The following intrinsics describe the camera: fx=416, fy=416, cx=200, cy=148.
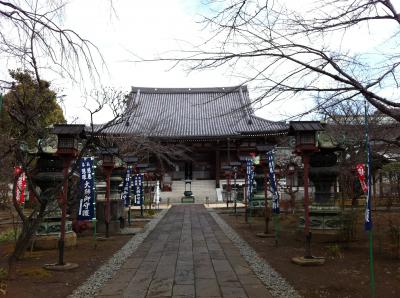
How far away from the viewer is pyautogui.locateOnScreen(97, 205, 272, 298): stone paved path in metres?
6.03

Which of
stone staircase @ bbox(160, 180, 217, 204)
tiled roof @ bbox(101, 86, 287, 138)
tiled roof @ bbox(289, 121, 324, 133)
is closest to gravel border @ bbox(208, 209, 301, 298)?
tiled roof @ bbox(289, 121, 324, 133)

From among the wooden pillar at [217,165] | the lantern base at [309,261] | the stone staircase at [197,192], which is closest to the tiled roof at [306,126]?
the lantern base at [309,261]

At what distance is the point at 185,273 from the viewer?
7273 millimetres

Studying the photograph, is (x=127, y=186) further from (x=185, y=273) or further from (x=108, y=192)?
(x=185, y=273)

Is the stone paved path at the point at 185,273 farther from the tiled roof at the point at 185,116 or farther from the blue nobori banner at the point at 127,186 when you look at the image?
the tiled roof at the point at 185,116

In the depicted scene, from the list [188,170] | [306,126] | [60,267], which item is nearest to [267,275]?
[306,126]

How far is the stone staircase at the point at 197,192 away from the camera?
35419 mm

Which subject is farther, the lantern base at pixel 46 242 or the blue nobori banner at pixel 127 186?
the blue nobori banner at pixel 127 186

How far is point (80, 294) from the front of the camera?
596 centimetres

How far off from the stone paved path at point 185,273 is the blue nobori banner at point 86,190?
153 centimetres

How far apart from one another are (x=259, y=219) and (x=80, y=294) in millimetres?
12867

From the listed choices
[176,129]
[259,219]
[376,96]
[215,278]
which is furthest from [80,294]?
[176,129]

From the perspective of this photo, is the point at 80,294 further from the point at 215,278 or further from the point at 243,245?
the point at 243,245

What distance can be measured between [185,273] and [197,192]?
29775 millimetres
